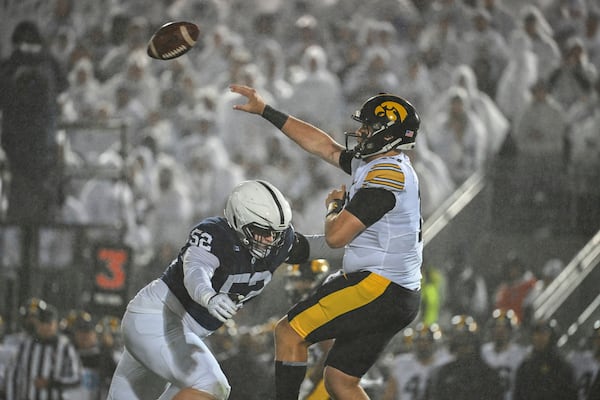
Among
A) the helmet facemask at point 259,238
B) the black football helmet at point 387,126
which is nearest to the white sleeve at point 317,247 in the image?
the helmet facemask at point 259,238

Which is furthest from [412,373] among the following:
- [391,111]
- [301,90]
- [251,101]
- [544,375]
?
[391,111]

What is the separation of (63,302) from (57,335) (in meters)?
0.44

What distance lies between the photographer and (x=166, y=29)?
3.99 m

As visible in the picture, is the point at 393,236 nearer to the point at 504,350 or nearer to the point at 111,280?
the point at 504,350

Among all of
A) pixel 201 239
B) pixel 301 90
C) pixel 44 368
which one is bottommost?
Result: pixel 44 368

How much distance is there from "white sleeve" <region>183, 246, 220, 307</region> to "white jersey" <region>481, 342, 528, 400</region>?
355 centimetres

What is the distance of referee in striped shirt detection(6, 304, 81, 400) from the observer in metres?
6.33

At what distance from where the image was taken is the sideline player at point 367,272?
3.21m

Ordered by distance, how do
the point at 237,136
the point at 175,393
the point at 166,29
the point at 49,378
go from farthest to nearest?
1. the point at 237,136
2. the point at 49,378
3. the point at 166,29
4. the point at 175,393

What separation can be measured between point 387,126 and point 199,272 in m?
0.85

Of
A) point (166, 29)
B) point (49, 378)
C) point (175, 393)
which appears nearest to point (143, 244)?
point (49, 378)

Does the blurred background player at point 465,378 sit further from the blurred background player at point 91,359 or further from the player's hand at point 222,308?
the player's hand at point 222,308

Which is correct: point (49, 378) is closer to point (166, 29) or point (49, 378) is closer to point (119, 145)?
point (119, 145)

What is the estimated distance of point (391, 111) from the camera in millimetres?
3340
